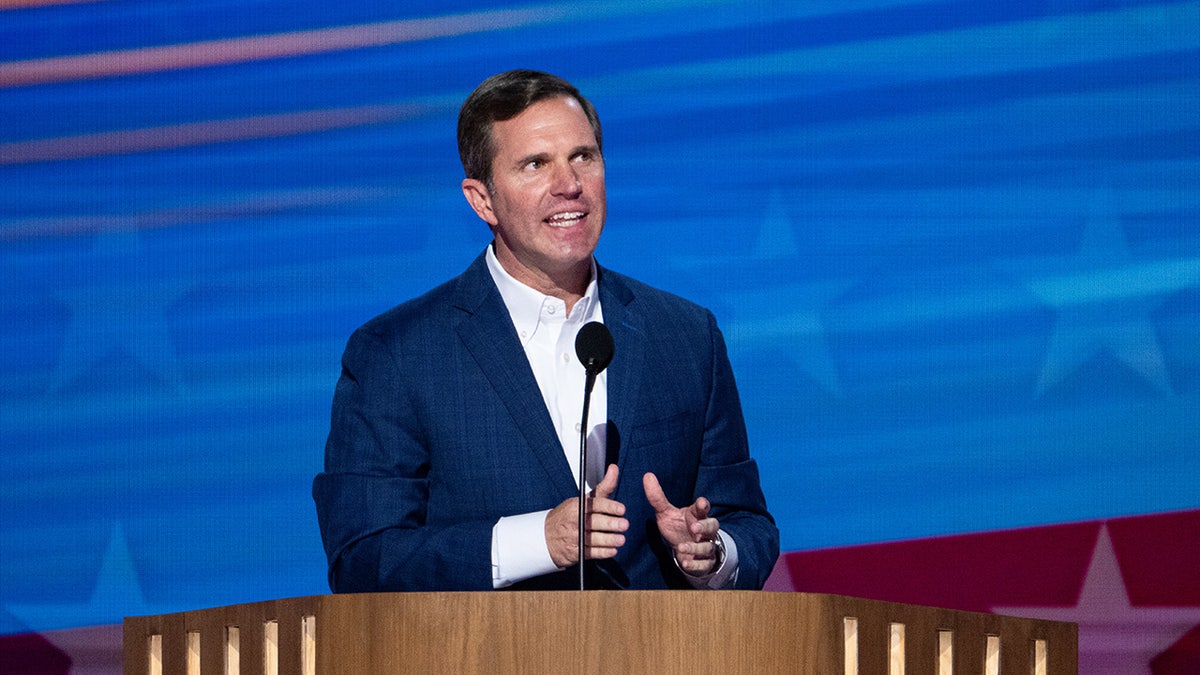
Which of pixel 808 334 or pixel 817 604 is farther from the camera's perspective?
pixel 808 334

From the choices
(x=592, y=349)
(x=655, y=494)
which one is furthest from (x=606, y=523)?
(x=592, y=349)

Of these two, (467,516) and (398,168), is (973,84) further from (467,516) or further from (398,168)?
(467,516)

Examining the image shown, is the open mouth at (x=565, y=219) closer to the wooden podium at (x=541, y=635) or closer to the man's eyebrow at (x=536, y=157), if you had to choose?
the man's eyebrow at (x=536, y=157)

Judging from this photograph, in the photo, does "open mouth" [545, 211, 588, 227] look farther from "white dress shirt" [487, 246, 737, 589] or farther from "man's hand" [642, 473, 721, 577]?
"man's hand" [642, 473, 721, 577]

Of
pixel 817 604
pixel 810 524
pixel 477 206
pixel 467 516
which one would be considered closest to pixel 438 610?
pixel 817 604

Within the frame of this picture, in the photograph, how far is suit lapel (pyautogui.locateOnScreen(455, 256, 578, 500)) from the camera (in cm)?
261

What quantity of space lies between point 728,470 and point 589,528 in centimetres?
59

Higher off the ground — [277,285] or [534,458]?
[277,285]

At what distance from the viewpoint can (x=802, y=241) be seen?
381 centimetres

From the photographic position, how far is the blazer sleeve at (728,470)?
9.00ft

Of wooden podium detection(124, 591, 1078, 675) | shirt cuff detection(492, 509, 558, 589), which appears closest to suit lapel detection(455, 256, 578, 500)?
shirt cuff detection(492, 509, 558, 589)

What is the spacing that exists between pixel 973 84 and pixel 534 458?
1.80 meters

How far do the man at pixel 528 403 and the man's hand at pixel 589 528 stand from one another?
141 mm

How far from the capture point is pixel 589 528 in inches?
90.0
